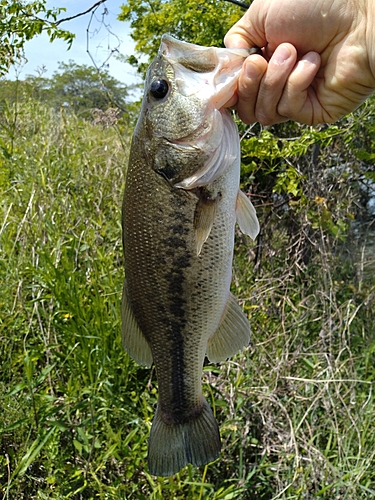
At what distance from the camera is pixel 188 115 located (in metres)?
1.73

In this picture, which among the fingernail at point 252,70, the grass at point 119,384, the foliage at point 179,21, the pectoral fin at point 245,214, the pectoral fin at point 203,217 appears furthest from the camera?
the foliage at point 179,21

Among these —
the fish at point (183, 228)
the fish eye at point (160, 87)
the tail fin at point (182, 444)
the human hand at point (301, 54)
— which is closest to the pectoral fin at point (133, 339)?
the fish at point (183, 228)

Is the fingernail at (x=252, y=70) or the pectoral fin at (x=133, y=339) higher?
the fingernail at (x=252, y=70)

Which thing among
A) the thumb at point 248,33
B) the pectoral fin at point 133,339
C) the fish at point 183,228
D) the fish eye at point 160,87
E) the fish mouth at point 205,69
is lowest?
the pectoral fin at point 133,339

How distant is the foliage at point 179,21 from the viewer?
4641mm

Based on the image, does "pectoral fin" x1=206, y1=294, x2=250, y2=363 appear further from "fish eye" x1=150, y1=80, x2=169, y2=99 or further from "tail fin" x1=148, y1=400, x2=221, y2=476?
"fish eye" x1=150, y1=80, x2=169, y2=99

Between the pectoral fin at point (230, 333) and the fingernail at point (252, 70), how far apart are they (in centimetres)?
89

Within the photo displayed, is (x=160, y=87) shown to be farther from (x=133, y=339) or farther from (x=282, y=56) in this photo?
(x=133, y=339)

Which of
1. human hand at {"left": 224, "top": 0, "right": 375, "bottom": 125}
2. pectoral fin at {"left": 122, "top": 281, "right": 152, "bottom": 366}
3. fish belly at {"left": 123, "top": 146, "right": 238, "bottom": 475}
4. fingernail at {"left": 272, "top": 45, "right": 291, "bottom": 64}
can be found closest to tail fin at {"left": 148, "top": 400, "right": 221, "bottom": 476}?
fish belly at {"left": 123, "top": 146, "right": 238, "bottom": 475}

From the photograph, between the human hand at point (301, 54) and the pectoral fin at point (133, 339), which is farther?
the pectoral fin at point (133, 339)

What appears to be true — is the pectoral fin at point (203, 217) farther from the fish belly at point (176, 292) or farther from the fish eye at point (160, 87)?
the fish eye at point (160, 87)

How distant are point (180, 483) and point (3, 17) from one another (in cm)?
401

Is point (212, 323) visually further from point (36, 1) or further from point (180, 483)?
point (36, 1)

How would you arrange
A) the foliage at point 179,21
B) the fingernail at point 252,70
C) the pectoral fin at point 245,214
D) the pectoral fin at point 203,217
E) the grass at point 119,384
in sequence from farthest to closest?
1. the foliage at point 179,21
2. the grass at point 119,384
3. the pectoral fin at point 245,214
4. the pectoral fin at point 203,217
5. the fingernail at point 252,70
